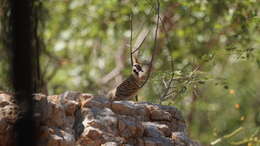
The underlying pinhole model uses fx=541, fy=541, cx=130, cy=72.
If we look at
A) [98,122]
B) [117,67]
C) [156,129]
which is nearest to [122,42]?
[117,67]

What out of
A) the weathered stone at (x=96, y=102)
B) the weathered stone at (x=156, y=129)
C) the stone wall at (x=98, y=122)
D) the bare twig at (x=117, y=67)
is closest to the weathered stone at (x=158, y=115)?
the stone wall at (x=98, y=122)

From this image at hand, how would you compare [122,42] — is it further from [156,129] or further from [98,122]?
[98,122]

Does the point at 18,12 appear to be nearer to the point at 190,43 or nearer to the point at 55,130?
the point at 55,130

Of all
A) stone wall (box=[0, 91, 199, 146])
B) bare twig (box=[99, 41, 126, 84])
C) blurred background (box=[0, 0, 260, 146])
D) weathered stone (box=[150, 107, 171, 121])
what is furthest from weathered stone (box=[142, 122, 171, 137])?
bare twig (box=[99, 41, 126, 84])

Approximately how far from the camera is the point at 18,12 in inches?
82.6

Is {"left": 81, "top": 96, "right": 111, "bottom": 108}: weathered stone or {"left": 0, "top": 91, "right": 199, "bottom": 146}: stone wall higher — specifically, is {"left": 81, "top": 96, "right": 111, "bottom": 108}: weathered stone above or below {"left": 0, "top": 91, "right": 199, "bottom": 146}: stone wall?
above

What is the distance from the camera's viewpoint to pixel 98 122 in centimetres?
419

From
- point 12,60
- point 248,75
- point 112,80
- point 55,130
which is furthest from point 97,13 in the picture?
point 12,60

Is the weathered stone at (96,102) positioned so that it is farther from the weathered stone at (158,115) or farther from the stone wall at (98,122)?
the weathered stone at (158,115)

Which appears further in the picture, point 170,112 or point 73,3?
point 73,3

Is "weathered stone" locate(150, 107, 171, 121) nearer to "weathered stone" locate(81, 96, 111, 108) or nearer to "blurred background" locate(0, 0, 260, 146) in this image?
"weathered stone" locate(81, 96, 111, 108)

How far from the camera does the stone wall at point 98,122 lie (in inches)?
148

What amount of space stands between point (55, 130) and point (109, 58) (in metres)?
10.3

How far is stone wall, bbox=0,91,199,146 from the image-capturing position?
3768mm
